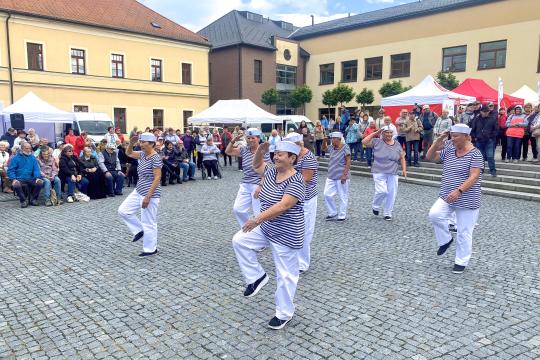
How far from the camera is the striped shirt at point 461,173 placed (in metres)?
5.69

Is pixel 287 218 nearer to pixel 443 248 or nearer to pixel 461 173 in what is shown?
pixel 461 173

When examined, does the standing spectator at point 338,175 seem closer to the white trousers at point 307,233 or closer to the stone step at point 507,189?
the stone step at point 507,189

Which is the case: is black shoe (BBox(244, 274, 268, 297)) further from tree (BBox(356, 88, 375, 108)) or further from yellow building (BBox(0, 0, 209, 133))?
tree (BBox(356, 88, 375, 108))

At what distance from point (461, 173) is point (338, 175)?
3279mm

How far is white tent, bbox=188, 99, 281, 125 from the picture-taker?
1989cm

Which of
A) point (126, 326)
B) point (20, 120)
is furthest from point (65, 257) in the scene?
point (20, 120)

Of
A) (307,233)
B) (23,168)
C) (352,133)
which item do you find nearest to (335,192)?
(307,233)

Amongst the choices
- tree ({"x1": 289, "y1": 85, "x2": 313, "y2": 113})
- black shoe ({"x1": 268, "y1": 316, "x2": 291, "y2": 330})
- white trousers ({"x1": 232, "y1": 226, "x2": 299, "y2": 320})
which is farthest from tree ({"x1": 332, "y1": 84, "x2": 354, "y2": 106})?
black shoe ({"x1": 268, "y1": 316, "x2": 291, "y2": 330})

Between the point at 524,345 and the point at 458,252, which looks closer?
the point at 524,345

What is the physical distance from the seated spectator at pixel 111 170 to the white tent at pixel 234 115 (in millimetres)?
7235

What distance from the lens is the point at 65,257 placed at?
21.7 ft

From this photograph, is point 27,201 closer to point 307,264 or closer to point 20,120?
point 20,120

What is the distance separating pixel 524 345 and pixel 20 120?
56.4ft

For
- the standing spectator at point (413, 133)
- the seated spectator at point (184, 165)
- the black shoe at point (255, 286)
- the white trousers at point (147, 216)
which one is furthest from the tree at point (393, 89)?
the black shoe at point (255, 286)
